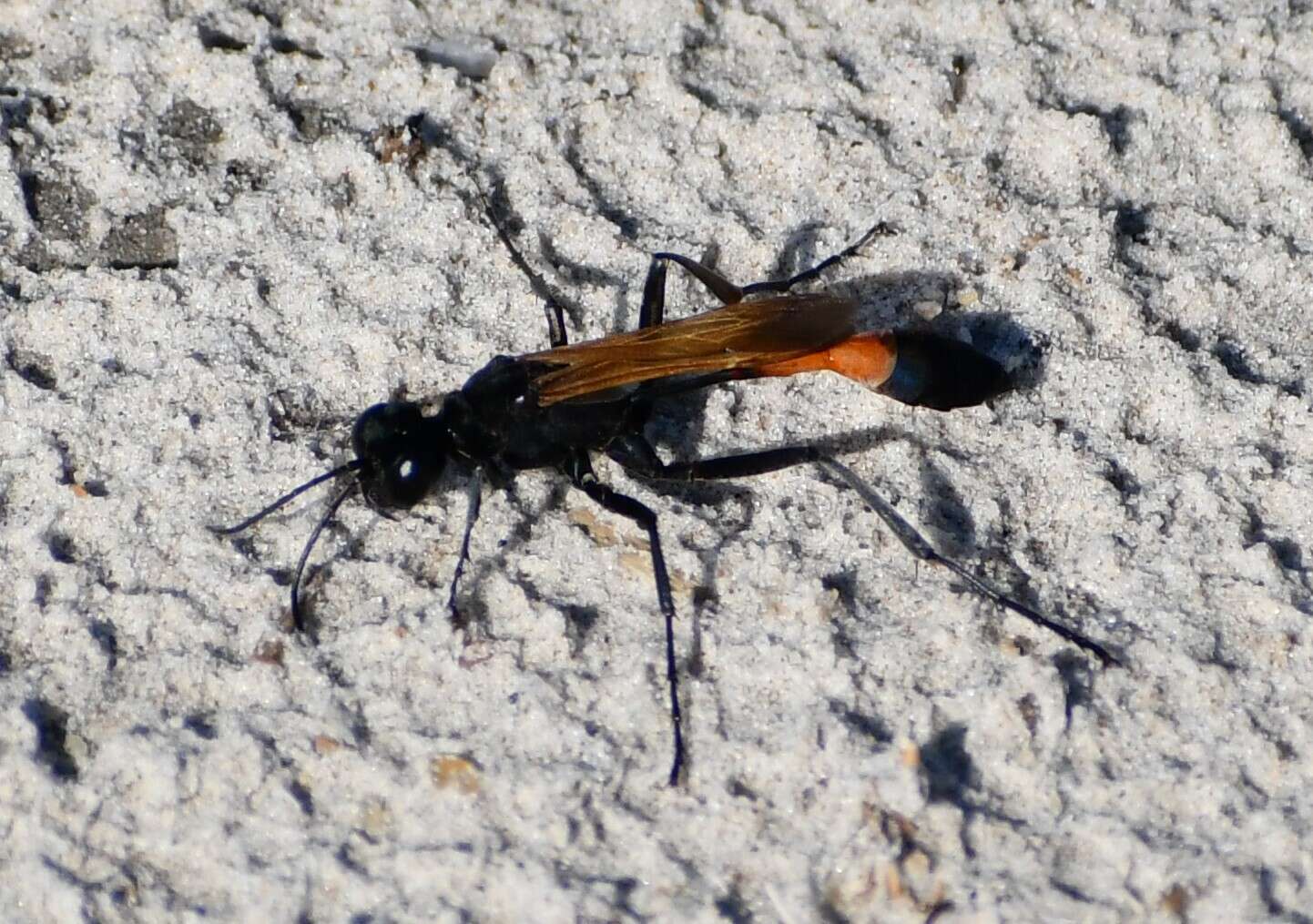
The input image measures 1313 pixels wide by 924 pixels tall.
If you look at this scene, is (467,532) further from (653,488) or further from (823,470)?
(823,470)

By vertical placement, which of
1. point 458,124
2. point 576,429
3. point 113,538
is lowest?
point 113,538

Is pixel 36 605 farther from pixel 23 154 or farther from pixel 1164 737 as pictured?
pixel 1164 737

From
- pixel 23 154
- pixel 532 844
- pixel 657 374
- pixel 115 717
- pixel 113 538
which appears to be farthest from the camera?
pixel 23 154

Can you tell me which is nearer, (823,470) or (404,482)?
(404,482)

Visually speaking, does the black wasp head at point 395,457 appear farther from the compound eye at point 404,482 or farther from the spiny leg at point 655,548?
the spiny leg at point 655,548

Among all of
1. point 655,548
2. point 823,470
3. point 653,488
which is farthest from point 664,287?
point 655,548

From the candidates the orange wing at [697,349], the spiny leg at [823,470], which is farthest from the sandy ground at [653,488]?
the orange wing at [697,349]

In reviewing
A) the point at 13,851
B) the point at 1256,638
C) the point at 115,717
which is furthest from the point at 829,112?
the point at 13,851
